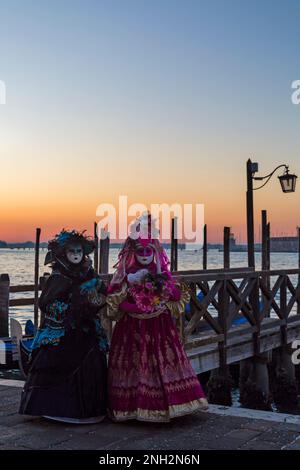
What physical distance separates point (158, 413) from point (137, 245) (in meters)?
1.19

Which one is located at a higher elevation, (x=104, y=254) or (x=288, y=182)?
(x=288, y=182)

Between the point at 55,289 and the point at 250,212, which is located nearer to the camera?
the point at 55,289

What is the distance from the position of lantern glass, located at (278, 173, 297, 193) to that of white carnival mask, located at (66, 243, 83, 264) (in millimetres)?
8006

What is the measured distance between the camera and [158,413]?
13.6ft

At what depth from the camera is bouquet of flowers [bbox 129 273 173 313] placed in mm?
A: 4309

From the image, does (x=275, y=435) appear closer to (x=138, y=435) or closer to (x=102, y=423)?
(x=138, y=435)

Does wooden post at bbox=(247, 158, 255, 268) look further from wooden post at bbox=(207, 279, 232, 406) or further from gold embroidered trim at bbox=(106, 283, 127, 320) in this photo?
gold embroidered trim at bbox=(106, 283, 127, 320)

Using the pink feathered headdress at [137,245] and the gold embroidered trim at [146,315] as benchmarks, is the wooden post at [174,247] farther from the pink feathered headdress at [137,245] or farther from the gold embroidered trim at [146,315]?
the gold embroidered trim at [146,315]

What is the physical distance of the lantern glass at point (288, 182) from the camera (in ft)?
38.1

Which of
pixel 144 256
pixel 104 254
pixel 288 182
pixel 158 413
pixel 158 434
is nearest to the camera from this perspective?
pixel 158 434

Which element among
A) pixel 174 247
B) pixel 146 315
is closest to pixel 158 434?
pixel 146 315

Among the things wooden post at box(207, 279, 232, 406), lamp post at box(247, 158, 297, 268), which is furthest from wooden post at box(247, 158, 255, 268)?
wooden post at box(207, 279, 232, 406)

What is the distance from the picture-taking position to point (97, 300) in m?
4.24

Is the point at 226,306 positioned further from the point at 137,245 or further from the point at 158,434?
the point at 158,434
